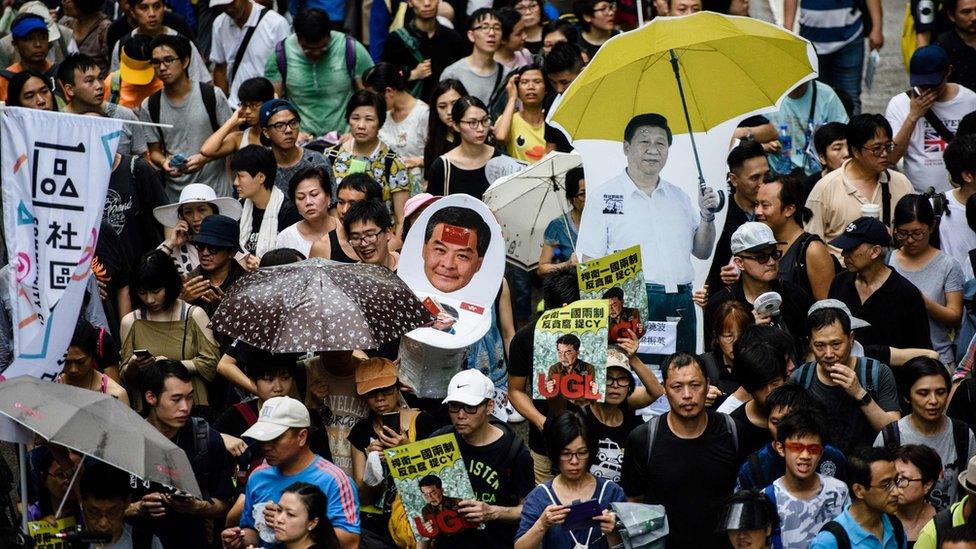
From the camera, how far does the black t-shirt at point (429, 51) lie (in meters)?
13.9

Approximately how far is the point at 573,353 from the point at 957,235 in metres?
3.28

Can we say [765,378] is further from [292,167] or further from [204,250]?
[292,167]

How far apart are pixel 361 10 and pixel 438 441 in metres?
8.46

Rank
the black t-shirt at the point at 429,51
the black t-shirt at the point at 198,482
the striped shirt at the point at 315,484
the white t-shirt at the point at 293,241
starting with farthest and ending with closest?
the black t-shirt at the point at 429,51 → the white t-shirt at the point at 293,241 → the black t-shirt at the point at 198,482 → the striped shirt at the point at 315,484

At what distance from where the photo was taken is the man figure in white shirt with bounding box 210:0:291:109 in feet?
45.0

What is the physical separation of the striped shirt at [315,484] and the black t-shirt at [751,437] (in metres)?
2.08

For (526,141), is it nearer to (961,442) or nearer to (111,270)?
(111,270)

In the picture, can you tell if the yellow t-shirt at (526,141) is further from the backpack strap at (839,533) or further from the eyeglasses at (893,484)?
the backpack strap at (839,533)

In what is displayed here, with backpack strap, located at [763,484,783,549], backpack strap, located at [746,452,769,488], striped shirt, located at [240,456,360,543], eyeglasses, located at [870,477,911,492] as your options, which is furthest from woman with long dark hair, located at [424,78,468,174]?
eyeglasses, located at [870,477,911,492]

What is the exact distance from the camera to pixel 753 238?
31.5ft

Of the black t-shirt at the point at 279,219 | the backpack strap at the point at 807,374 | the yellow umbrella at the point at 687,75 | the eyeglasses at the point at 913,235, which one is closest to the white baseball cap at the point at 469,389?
the backpack strap at the point at 807,374

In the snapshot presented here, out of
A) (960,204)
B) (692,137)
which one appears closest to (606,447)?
(692,137)

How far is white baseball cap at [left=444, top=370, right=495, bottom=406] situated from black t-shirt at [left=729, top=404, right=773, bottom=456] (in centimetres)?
136

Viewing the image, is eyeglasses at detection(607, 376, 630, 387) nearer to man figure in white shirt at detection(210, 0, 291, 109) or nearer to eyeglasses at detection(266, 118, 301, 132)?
eyeglasses at detection(266, 118, 301, 132)
